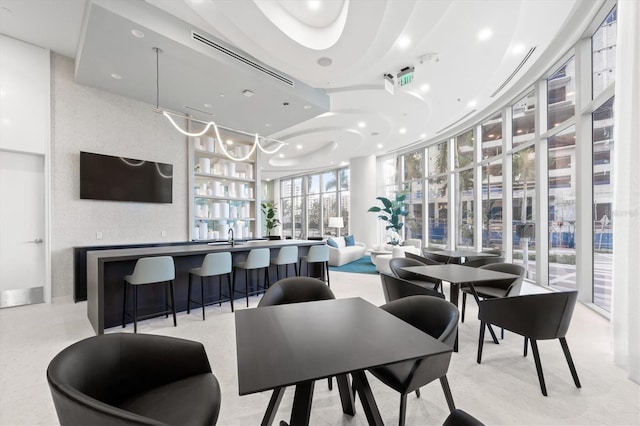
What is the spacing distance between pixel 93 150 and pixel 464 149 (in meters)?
8.37

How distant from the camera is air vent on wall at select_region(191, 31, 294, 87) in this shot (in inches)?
138

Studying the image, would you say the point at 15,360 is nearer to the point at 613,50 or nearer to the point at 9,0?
the point at 9,0

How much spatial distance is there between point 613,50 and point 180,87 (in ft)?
19.7

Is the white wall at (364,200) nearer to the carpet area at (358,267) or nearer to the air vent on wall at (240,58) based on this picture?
the carpet area at (358,267)

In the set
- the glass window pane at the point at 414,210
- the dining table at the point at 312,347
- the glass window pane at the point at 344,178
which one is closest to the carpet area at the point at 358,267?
the glass window pane at the point at 414,210

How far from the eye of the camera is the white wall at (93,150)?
14.7 ft

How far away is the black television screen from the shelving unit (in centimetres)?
54

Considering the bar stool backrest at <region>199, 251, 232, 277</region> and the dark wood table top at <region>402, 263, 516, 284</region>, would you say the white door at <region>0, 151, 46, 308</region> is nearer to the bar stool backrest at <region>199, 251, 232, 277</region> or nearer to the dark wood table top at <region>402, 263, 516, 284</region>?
the bar stool backrest at <region>199, 251, 232, 277</region>

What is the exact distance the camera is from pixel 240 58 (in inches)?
154

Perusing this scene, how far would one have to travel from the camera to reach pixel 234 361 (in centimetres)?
265

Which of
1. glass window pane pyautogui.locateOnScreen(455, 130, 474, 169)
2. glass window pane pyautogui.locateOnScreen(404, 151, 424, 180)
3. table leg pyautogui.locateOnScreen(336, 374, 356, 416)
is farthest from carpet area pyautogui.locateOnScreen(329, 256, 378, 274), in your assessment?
table leg pyautogui.locateOnScreen(336, 374, 356, 416)

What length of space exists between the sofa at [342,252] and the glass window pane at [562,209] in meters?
4.76

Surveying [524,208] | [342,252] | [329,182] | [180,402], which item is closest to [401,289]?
[180,402]

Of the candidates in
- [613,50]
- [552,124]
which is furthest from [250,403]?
[552,124]
